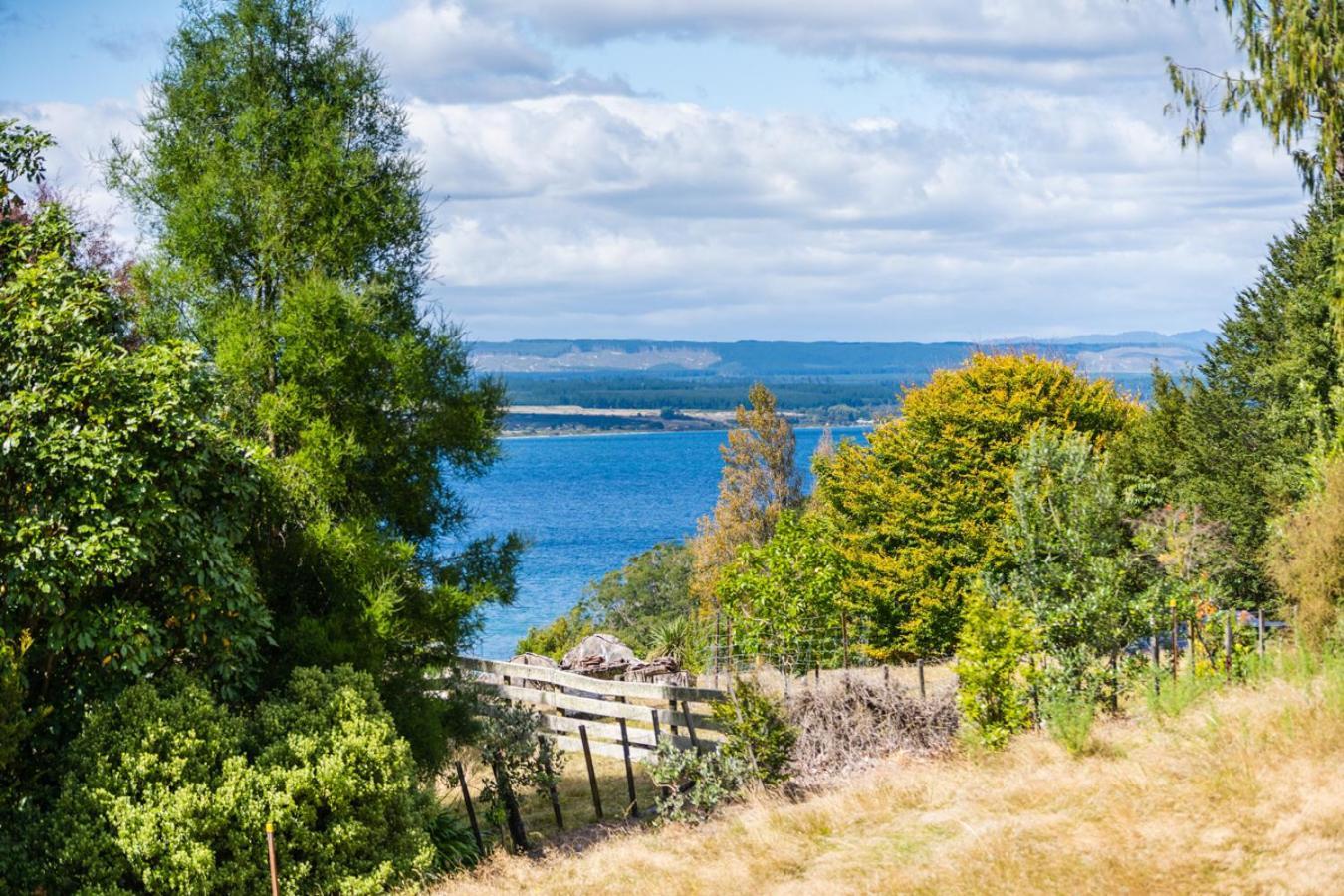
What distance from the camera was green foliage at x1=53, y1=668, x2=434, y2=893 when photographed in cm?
930

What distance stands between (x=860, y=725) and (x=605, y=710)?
412cm

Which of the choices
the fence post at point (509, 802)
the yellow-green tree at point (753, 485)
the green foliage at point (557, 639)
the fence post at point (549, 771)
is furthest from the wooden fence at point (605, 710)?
the yellow-green tree at point (753, 485)

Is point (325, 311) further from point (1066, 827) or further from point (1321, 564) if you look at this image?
point (1321, 564)

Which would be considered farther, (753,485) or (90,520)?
(753,485)

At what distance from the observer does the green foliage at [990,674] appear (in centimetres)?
1298

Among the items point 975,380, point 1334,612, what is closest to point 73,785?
point 1334,612

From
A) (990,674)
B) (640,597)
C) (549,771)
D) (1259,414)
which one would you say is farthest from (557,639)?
(990,674)

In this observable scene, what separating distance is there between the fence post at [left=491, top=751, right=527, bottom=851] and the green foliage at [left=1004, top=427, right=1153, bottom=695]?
6.63 meters

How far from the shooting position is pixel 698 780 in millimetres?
12930

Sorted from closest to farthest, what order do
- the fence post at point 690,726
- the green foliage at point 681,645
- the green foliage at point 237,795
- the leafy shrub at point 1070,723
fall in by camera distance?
1. the green foliage at point 237,795
2. the leafy shrub at point 1070,723
3. the fence post at point 690,726
4. the green foliage at point 681,645

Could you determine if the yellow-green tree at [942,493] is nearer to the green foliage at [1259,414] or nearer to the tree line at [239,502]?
the green foliage at [1259,414]

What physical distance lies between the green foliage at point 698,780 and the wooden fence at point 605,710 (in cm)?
191

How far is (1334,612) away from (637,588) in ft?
147

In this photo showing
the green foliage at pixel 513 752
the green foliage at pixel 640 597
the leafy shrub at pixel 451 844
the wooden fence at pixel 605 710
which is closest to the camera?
the leafy shrub at pixel 451 844
